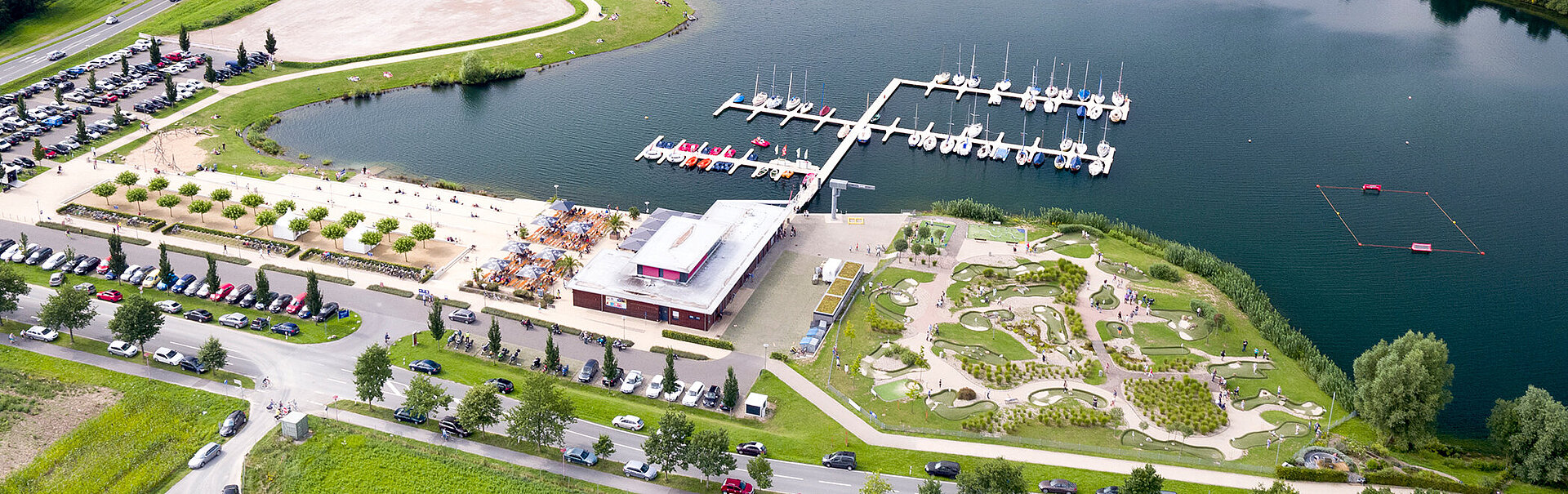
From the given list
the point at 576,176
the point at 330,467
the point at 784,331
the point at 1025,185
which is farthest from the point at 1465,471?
the point at 576,176

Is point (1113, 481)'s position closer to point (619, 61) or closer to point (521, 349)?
point (521, 349)

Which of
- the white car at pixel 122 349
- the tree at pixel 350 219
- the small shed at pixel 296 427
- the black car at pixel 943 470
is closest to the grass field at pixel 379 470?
the small shed at pixel 296 427

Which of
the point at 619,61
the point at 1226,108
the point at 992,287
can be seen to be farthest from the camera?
the point at 619,61

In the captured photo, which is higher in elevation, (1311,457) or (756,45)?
(756,45)

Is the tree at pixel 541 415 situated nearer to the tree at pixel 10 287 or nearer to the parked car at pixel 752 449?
the parked car at pixel 752 449

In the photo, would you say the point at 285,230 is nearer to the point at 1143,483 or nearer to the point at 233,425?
the point at 233,425
